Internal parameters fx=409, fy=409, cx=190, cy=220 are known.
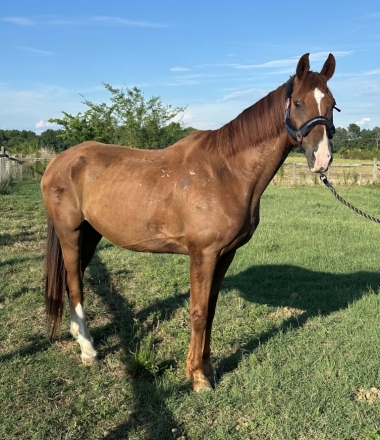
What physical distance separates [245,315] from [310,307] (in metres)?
0.87

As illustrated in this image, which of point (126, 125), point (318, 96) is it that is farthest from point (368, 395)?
point (126, 125)

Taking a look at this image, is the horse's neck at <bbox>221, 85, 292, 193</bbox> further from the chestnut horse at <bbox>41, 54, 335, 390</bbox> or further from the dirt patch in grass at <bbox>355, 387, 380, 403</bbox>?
the dirt patch in grass at <bbox>355, 387, 380, 403</bbox>

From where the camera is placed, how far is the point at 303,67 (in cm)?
281

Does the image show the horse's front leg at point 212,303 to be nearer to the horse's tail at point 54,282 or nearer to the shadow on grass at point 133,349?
the shadow on grass at point 133,349

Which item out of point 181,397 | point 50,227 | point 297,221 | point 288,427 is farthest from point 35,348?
point 297,221

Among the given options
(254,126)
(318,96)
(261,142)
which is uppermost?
(318,96)

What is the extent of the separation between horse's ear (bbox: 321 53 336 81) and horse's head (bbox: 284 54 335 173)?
0.04 feet

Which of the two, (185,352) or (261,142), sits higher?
(261,142)

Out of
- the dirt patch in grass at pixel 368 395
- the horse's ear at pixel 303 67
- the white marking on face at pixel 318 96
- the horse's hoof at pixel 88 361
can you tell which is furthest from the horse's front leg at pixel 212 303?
the horse's ear at pixel 303 67

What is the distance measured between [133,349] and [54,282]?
1021 mm

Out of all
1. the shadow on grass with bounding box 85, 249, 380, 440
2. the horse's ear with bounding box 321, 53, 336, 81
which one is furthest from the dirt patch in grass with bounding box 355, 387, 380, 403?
the horse's ear with bounding box 321, 53, 336, 81

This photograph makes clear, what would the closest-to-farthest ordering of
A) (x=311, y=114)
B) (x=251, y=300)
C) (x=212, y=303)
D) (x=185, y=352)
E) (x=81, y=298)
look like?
(x=311, y=114) → (x=212, y=303) → (x=185, y=352) → (x=81, y=298) → (x=251, y=300)

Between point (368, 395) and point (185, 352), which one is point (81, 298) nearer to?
point (185, 352)

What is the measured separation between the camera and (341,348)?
3.83 m
